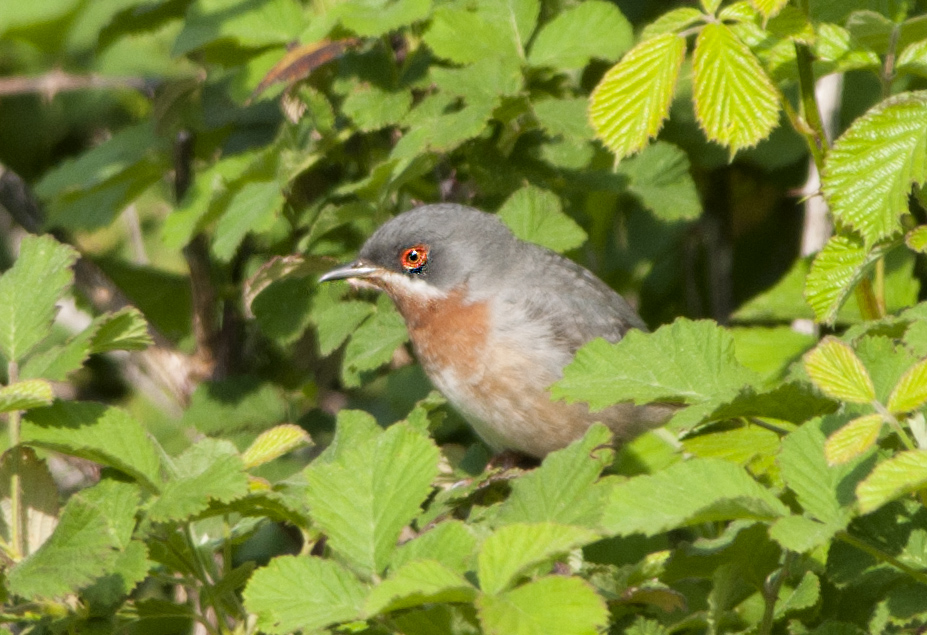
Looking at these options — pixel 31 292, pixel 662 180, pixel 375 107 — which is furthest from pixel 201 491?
pixel 662 180

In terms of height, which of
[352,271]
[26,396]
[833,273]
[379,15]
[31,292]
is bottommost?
[352,271]

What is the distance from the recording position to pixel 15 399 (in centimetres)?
238

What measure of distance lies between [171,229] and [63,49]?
3.20m

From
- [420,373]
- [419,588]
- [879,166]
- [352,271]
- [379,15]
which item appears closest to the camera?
[419,588]

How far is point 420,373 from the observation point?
186 inches

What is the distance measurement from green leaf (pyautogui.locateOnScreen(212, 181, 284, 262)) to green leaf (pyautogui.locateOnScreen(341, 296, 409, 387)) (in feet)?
1.70

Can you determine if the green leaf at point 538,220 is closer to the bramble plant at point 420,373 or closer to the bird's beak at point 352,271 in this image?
the bramble plant at point 420,373

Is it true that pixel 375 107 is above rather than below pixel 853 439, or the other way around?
above

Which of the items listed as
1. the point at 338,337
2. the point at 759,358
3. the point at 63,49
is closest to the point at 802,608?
the point at 759,358

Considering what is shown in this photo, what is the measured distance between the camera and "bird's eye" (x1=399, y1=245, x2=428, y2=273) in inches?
168

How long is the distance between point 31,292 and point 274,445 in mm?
690

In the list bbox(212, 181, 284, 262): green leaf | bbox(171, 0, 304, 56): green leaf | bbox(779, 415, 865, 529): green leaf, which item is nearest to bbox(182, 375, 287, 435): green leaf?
bbox(212, 181, 284, 262): green leaf

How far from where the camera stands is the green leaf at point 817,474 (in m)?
1.98

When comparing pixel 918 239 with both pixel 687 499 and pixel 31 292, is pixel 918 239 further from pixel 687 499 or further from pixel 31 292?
pixel 31 292
